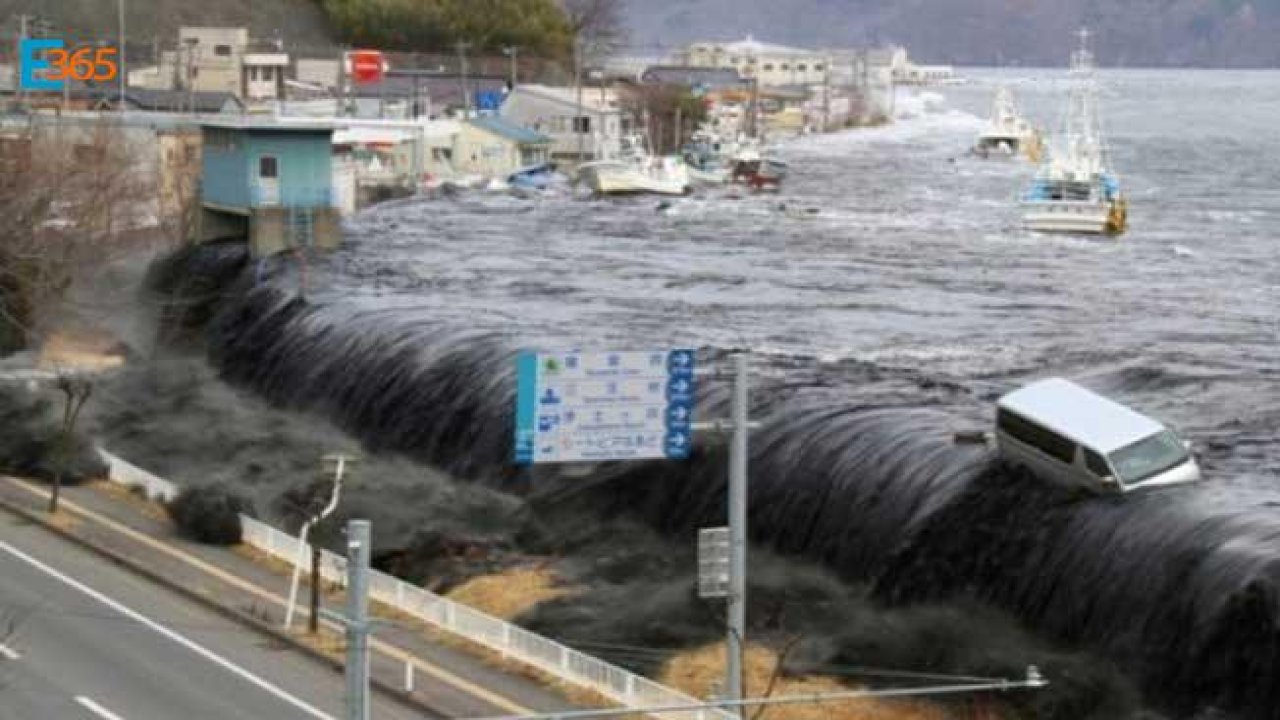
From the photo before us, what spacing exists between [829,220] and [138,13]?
66.1 m

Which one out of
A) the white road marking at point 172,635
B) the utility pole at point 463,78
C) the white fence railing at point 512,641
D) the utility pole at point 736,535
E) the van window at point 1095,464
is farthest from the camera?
the utility pole at point 463,78

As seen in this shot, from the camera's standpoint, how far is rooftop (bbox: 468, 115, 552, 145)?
10906 centimetres

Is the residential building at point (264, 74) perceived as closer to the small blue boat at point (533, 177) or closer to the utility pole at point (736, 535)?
the small blue boat at point (533, 177)

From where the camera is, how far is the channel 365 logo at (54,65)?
89.9m

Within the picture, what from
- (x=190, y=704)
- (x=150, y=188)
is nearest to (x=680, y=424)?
(x=190, y=704)

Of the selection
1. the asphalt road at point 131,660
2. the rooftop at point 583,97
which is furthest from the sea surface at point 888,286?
the rooftop at point 583,97

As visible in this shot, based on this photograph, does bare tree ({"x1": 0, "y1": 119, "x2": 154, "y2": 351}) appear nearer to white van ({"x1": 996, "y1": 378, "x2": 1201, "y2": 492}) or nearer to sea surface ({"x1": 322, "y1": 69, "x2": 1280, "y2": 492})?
sea surface ({"x1": 322, "y1": 69, "x2": 1280, "y2": 492})

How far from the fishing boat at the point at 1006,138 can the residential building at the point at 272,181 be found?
300ft

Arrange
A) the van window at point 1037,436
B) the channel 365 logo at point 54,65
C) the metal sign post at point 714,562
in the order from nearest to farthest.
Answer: the metal sign post at point 714,562 → the van window at point 1037,436 → the channel 365 logo at point 54,65

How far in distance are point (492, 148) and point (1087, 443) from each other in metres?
77.4

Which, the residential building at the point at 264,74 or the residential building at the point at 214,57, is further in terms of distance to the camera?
the residential building at the point at 264,74

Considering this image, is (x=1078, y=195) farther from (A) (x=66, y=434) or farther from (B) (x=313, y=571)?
(B) (x=313, y=571)

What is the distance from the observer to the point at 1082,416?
3334cm

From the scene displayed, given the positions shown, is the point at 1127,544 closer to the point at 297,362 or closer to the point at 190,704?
the point at 190,704
